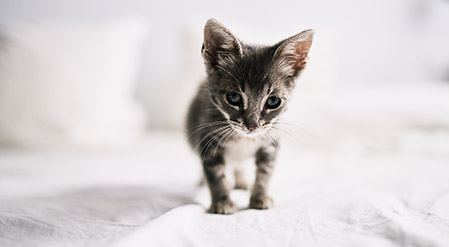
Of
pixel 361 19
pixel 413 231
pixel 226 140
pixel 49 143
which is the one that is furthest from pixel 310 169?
pixel 361 19

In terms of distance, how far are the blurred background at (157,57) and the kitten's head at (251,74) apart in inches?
26.2

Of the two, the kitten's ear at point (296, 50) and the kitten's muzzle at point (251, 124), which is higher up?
the kitten's ear at point (296, 50)

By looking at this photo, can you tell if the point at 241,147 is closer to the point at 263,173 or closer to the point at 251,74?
the point at 263,173

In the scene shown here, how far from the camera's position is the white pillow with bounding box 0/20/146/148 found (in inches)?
72.9

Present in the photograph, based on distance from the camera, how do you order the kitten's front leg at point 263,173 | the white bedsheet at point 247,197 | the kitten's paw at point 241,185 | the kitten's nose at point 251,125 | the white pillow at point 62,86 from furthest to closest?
1. the white pillow at point 62,86
2. the kitten's paw at point 241,185
3. the kitten's front leg at point 263,173
4. the kitten's nose at point 251,125
5. the white bedsheet at point 247,197

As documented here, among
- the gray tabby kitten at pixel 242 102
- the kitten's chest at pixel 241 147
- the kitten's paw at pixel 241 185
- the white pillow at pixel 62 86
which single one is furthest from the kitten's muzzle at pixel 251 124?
the white pillow at pixel 62 86

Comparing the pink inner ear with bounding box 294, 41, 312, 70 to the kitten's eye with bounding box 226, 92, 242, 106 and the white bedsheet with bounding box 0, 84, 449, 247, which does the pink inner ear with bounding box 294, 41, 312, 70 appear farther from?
the white bedsheet with bounding box 0, 84, 449, 247

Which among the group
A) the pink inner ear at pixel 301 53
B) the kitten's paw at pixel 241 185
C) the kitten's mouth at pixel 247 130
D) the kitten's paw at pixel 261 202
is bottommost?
the kitten's paw at pixel 241 185

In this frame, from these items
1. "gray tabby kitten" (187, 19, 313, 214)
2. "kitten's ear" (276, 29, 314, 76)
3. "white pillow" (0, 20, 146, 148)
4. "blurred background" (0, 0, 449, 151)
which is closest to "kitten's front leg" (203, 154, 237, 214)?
"gray tabby kitten" (187, 19, 313, 214)

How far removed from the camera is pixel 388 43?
2711 mm

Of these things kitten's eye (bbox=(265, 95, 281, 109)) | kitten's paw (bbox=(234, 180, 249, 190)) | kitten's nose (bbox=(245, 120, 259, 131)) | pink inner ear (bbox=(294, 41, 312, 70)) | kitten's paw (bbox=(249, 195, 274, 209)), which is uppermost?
pink inner ear (bbox=(294, 41, 312, 70))

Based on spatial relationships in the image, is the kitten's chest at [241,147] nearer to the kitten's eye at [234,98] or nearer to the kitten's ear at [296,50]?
the kitten's eye at [234,98]

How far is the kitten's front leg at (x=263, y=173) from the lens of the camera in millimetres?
1157

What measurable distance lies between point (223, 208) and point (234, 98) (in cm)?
36
